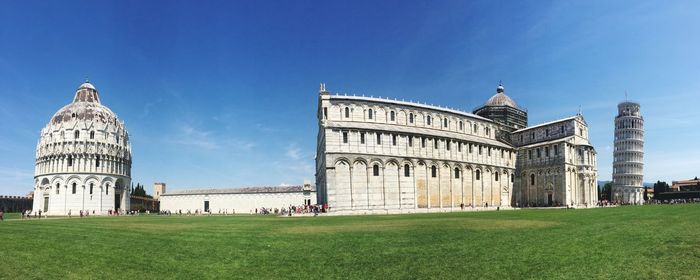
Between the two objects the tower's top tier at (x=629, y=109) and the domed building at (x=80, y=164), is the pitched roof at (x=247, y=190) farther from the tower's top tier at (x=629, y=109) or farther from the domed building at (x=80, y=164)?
the tower's top tier at (x=629, y=109)

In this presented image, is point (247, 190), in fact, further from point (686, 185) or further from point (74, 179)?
point (686, 185)

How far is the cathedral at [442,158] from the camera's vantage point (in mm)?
55875

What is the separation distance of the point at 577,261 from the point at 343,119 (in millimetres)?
45999

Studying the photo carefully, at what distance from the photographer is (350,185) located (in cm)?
5506

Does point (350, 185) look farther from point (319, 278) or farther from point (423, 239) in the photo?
point (319, 278)

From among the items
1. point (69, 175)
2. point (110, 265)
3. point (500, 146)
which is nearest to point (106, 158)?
point (69, 175)

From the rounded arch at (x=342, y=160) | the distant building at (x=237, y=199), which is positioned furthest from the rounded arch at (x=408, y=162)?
the distant building at (x=237, y=199)

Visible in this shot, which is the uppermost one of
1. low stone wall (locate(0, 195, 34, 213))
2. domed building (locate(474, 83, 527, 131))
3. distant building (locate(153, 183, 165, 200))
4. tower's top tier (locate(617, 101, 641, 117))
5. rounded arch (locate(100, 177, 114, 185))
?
tower's top tier (locate(617, 101, 641, 117))

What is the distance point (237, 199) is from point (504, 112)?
2120 inches

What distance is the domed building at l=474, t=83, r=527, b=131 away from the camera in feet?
271

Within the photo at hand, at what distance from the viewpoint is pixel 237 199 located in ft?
281

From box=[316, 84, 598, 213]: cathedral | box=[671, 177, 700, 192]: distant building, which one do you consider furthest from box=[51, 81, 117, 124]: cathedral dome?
box=[671, 177, 700, 192]: distant building

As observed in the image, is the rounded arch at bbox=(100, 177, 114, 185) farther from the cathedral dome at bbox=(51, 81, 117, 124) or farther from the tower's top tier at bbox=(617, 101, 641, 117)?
the tower's top tier at bbox=(617, 101, 641, 117)

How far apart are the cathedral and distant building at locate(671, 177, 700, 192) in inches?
2686
